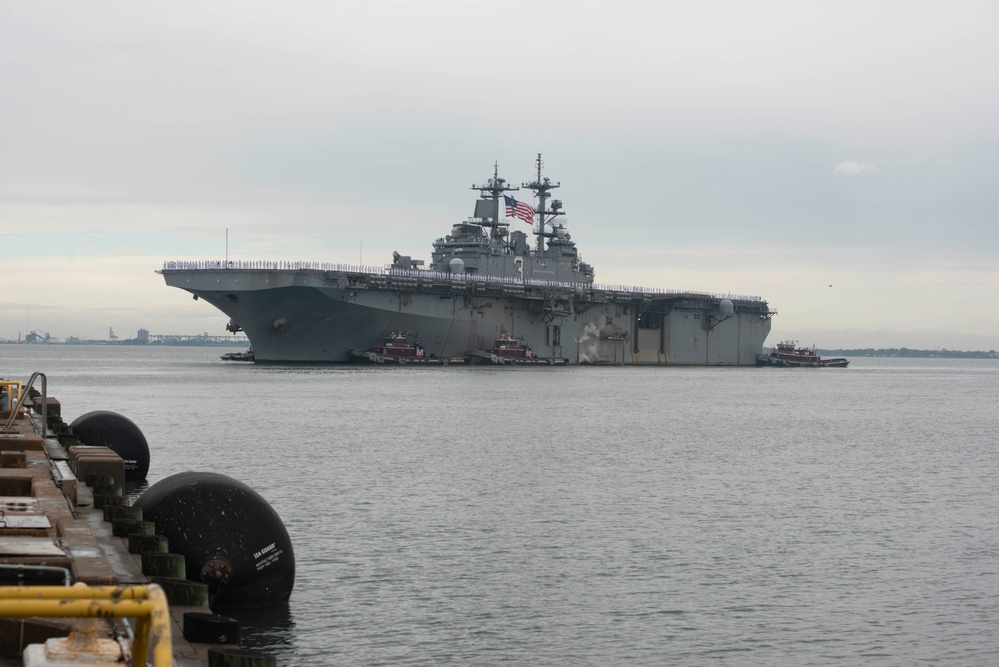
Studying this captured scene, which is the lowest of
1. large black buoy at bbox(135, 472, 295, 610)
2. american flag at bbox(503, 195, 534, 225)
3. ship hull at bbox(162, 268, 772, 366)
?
large black buoy at bbox(135, 472, 295, 610)

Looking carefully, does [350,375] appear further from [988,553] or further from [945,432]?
[988,553]

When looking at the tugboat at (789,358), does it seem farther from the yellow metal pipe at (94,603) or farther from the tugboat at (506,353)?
the yellow metal pipe at (94,603)

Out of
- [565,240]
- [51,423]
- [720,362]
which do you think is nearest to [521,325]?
[565,240]

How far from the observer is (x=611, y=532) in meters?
15.4

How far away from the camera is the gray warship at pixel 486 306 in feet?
181

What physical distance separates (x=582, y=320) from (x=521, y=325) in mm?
5407

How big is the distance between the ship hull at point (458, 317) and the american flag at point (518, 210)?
403cm

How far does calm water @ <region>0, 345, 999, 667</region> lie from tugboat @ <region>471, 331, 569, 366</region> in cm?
2880

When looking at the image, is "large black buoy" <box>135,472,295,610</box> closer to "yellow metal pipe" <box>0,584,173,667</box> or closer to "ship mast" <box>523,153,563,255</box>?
"yellow metal pipe" <box>0,584,173,667</box>

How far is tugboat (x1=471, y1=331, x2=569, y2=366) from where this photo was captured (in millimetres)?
65012

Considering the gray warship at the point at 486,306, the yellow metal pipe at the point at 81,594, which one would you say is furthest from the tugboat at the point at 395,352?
the yellow metal pipe at the point at 81,594

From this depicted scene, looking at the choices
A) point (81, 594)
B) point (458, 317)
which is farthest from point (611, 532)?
point (458, 317)

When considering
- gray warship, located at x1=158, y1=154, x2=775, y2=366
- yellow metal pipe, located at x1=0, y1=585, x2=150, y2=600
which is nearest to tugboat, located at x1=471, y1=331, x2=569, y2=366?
gray warship, located at x1=158, y1=154, x2=775, y2=366

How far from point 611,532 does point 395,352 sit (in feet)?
153
